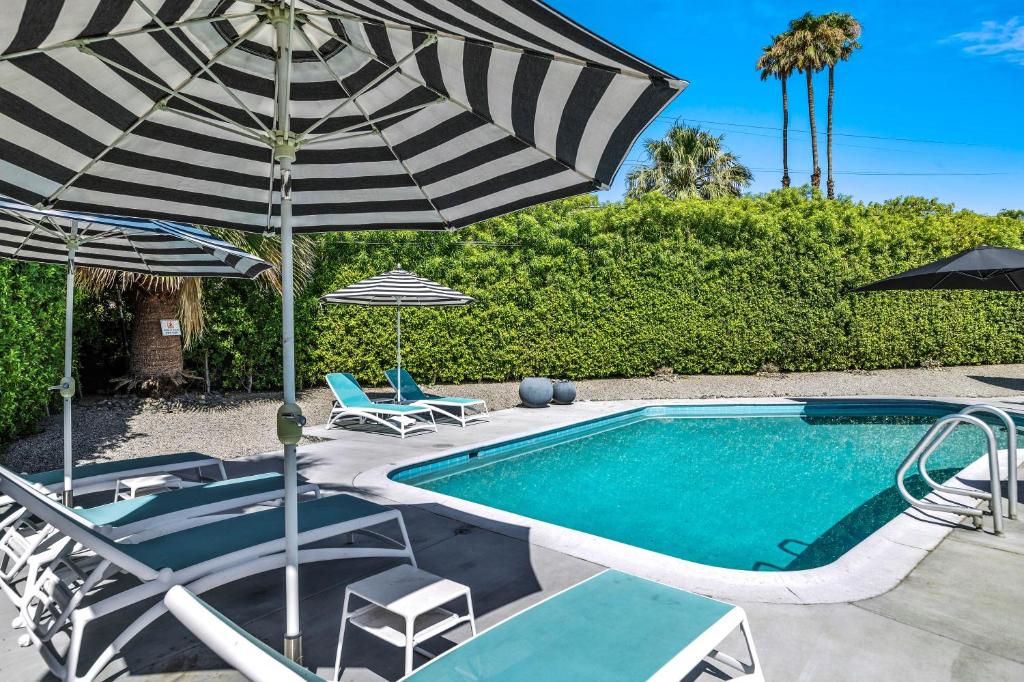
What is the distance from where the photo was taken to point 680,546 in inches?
203

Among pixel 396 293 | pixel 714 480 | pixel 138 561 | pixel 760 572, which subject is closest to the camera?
pixel 138 561

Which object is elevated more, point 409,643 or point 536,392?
A: point 536,392

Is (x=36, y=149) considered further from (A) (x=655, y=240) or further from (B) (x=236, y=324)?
(A) (x=655, y=240)

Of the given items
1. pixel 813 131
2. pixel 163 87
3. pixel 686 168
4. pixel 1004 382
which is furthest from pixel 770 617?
pixel 813 131

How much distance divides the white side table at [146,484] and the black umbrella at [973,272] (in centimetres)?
981

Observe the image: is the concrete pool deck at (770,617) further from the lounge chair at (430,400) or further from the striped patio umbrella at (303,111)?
the lounge chair at (430,400)

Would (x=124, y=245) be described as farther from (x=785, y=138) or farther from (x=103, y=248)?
(x=785, y=138)

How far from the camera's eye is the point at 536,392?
39.2 feet

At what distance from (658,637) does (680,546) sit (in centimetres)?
326

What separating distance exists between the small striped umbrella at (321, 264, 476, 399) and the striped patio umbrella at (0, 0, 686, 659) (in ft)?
20.4

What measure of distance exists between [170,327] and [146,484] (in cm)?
561

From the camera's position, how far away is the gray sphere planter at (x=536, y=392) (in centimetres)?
1195

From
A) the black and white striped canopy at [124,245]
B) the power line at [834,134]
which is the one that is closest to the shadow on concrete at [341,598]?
the black and white striped canopy at [124,245]

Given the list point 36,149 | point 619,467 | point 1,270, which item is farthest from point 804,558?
point 1,270
